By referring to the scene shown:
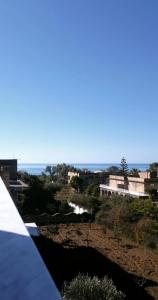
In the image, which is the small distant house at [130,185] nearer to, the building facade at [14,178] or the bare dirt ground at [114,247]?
the building facade at [14,178]

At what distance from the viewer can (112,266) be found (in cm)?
1478

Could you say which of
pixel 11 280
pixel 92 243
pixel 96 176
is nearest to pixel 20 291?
pixel 11 280

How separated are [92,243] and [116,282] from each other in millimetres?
6916

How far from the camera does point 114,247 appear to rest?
19.0 metres

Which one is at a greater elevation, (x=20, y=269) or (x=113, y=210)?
(x=20, y=269)

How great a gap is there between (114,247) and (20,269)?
53.6 feet

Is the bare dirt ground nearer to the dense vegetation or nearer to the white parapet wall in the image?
the dense vegetation

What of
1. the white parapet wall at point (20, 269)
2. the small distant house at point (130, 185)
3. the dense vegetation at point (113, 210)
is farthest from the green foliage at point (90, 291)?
the small distant house at point (130, 185)

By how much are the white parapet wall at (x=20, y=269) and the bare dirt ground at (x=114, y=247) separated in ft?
28.7

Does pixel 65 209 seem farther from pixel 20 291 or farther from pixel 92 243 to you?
pixel 20 291

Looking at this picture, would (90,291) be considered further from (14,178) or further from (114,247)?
(14,178)

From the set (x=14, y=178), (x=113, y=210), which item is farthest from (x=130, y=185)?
(x=113, y=210)

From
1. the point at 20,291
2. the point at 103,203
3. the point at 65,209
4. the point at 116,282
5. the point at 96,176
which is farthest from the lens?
the point at 96,176

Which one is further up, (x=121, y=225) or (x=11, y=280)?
(x=11, y=280)
